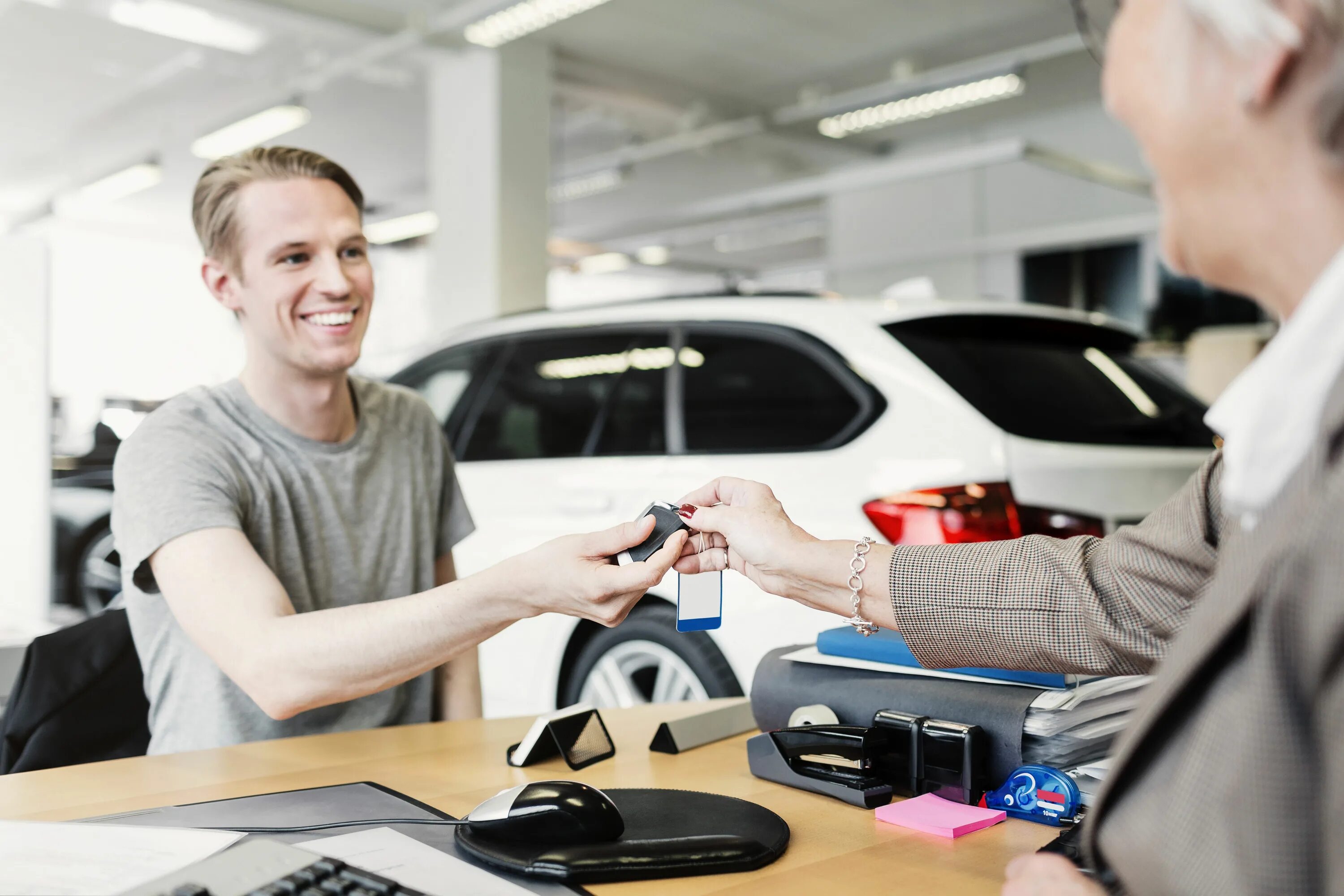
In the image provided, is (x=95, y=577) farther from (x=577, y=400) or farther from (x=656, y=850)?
(x=656, y=850)

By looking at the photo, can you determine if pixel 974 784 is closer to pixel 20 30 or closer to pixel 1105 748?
pixel 1105 748

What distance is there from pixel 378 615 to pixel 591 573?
0.94 ft

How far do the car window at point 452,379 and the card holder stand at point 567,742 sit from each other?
235cm

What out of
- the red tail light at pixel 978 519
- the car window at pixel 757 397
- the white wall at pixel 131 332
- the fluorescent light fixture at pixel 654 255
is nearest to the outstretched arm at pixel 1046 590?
the red tail light at pixel 978 519

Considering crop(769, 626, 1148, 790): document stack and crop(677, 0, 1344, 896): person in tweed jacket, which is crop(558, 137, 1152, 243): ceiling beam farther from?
crop(677, 0, 1344, 896): person in tweed jacket

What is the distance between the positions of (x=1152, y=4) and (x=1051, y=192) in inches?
376

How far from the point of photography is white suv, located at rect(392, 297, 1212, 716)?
243cm

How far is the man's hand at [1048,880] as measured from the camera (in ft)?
2.30

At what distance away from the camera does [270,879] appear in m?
0.77

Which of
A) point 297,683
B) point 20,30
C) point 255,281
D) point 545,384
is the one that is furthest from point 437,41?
point 297,683

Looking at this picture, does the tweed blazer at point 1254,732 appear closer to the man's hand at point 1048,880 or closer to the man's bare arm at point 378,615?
the man's hand at point 1048,880

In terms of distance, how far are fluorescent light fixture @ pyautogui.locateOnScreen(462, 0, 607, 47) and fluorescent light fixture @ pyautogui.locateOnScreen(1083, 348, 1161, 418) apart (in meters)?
3.86

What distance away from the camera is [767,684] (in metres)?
1.29

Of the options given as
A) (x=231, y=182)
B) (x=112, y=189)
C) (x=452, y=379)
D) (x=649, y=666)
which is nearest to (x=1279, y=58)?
(x=231, y=182)
